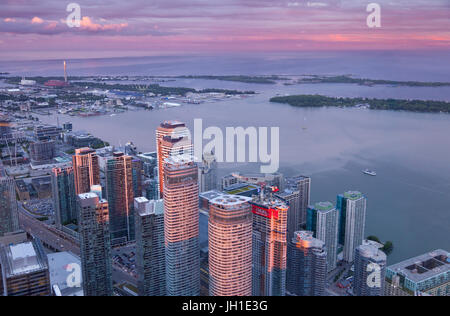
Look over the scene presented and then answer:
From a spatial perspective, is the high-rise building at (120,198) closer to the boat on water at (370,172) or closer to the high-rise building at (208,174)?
the high-rise building at (208,174)

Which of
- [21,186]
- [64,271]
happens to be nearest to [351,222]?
[64,271]

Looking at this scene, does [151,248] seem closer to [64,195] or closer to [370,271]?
[370,271]

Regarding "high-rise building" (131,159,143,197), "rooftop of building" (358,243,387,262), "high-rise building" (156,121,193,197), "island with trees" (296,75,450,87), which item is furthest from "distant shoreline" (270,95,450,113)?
"rooftop of building" (358,243,387,262)

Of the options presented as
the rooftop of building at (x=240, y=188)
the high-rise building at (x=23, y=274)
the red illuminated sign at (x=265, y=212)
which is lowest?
the rooftop of building at (x=240, y=188)

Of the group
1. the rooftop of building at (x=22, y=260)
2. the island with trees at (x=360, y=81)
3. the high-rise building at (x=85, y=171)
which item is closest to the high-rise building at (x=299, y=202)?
the high-rise building at (x=85, y=171)

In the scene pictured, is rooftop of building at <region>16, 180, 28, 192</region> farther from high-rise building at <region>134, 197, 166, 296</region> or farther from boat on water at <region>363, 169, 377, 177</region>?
boat on water at <region>363, 169, 377, 177</region>
